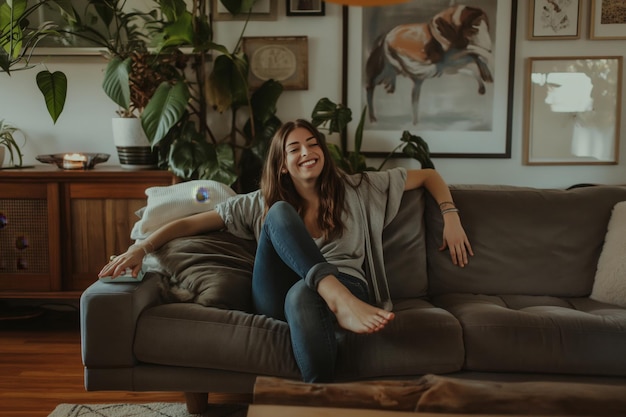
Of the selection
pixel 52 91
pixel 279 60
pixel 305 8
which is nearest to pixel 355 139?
pixel 279 60

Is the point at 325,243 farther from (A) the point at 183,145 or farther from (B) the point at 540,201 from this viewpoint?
(A) the point at 183,145

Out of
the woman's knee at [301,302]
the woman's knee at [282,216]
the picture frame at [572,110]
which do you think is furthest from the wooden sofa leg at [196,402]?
the picture frame at [572,110]

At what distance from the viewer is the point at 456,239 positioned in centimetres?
238

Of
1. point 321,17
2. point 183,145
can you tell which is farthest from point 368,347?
point 321,17

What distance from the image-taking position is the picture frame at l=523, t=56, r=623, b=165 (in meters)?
3.21

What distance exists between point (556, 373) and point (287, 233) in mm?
889

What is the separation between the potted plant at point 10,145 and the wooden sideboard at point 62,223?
0.17 metres

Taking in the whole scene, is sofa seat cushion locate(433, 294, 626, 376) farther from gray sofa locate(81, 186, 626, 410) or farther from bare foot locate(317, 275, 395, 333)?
bare foot locate(317, 275, 395, 333)

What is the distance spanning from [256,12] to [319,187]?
4.44 ft

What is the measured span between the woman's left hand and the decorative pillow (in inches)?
28.3

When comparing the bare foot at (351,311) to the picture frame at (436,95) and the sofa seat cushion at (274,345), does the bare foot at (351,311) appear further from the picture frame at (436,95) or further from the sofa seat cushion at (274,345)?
the picture frame at (436,95)

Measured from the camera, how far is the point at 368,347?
1911 millimetres

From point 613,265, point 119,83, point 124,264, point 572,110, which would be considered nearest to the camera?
point 124,264

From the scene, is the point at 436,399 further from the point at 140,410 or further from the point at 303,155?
the point at 140,410
